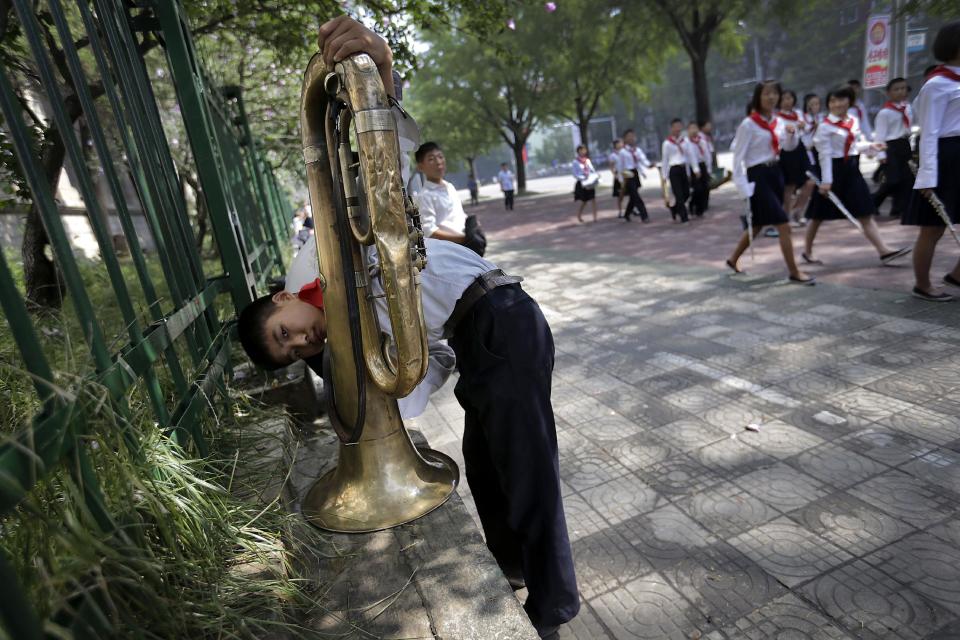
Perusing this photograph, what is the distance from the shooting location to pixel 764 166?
A: 5.81 meters

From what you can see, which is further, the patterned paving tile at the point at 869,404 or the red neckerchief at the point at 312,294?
the patterned paving tile at the point at 869,404

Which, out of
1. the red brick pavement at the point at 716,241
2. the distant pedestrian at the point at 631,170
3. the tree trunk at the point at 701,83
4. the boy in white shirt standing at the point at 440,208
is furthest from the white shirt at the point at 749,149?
the tree trunk at the point at 701,83

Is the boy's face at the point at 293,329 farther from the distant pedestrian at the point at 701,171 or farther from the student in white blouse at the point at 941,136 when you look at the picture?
the distant pedestrian at the point at 701,171

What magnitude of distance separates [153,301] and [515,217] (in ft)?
57.4

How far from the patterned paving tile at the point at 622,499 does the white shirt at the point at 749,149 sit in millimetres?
4011

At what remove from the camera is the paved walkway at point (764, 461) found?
202 centimetres

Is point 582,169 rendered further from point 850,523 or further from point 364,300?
point 364,300

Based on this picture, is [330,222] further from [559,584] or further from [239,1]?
[239,1]

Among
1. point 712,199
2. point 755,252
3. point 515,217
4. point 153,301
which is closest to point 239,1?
point 153,301

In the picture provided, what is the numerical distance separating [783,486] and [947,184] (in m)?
3.20

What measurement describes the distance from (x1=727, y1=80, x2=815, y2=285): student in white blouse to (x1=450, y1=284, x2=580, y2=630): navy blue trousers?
472 centimetres

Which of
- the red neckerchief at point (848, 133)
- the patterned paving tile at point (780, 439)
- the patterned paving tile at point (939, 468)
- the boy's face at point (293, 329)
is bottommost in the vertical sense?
the patterned paving tile at point (780, 439)

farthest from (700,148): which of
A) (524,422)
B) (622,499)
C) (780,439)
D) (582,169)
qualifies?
(524,422)

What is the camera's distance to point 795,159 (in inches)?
292
